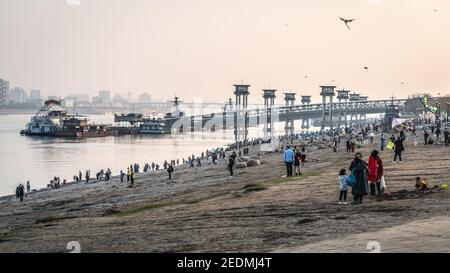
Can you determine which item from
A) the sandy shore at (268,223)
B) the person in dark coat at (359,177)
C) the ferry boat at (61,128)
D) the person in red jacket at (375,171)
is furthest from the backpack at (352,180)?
the ferry boat at (61,128)

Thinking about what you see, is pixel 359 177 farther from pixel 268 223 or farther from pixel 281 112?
pixel 281 112

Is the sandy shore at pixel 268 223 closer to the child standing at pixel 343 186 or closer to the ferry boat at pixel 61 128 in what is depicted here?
the child standing at pixel 343 186

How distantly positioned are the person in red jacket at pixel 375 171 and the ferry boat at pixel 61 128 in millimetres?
140034

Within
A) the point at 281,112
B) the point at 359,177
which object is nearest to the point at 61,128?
the point at 281,112

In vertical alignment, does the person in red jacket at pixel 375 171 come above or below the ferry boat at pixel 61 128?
above

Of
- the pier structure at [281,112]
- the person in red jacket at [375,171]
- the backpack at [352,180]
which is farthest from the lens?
the pier structure at [281,112]

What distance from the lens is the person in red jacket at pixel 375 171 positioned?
56.6 ft

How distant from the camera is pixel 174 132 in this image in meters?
182

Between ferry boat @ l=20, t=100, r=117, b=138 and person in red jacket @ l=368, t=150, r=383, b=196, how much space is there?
140034mm

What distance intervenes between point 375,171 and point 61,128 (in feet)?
482

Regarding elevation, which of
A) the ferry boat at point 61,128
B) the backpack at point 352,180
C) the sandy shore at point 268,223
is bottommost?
the ferry boat at point 61,128

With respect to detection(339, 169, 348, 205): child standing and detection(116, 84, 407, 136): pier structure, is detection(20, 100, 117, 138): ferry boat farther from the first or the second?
detection(339, 169, 348, 205): child standing

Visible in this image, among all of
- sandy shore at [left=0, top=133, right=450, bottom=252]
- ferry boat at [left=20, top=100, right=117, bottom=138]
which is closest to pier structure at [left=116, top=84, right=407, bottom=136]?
ferry boat at [left=20, top=100, right=117, bottom=138]

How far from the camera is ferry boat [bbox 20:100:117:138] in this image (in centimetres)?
15488
